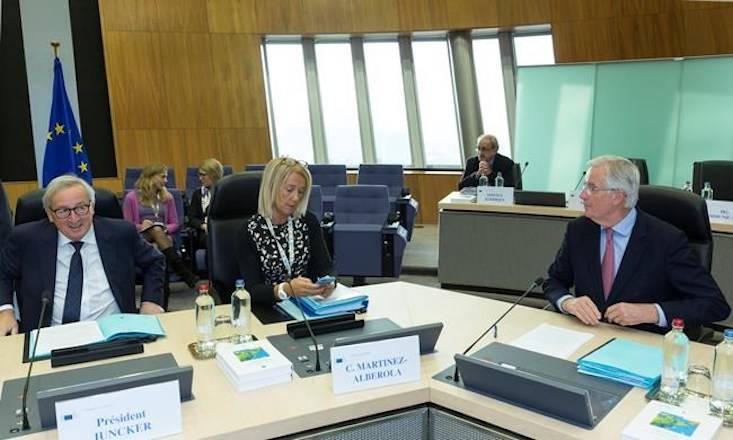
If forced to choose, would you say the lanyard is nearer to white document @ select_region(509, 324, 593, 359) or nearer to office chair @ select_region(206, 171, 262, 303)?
office chair @ select_region(206, 171, 262, 303)

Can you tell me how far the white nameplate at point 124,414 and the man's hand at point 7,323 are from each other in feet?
3.55

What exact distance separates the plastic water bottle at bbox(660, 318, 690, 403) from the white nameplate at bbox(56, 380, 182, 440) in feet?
3.88

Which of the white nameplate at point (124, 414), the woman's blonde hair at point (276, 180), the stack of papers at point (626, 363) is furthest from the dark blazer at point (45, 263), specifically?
the stack of papers at point (626, 363)

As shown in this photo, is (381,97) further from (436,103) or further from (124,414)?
(124,414)

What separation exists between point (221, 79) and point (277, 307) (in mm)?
7090

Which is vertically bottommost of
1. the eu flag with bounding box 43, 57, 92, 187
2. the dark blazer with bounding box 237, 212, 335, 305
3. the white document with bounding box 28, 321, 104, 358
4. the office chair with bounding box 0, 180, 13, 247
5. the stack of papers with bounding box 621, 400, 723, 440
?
the stack of papers with bounding box 621, 400, 723, 440

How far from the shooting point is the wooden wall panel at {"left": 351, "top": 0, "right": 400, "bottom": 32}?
349 inches

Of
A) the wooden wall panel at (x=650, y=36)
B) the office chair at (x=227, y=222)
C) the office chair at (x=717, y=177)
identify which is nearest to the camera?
the office chair at (x=227, y=222)

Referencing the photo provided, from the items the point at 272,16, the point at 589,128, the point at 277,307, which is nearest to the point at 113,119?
the point at 272,16

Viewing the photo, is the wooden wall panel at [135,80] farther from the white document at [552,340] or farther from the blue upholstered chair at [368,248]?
the white document at [552,340]

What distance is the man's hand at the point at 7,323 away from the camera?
2229mm

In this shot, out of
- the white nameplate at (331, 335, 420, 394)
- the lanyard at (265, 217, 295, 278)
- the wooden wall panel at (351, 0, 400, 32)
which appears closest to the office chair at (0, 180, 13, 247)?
the lanyard at (265, 217, 295, 278)

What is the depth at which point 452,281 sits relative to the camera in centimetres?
520

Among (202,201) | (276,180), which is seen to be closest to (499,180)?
(202,201)
